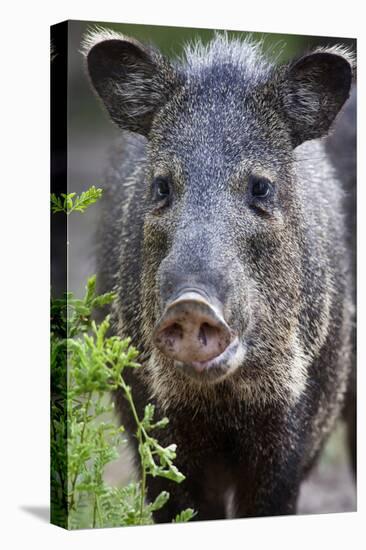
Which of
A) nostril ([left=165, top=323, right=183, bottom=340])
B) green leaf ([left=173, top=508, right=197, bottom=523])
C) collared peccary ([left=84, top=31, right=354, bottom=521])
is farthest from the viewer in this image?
green leaf ([left=173, top=508, right=197, bottom=523])

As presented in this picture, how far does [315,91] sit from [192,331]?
161cm

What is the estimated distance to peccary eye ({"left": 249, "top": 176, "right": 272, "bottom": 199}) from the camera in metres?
5.51

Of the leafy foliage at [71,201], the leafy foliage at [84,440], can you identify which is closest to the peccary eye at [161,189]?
the leafy foliage at [71,201]

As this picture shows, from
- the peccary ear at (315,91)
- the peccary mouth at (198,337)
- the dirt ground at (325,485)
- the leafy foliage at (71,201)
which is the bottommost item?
the dirt ground at (325,485)

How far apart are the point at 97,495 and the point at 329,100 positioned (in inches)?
86.5

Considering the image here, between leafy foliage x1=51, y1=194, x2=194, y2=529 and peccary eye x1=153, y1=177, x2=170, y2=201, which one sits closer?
leafy foliage x1=51, y1=194, x2=194, y2=529

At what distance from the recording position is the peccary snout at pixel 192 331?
15.7 feet

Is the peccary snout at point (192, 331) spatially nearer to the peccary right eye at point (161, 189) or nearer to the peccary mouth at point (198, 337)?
the peccary mouth at point (198, 337)

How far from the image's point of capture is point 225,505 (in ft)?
19.8

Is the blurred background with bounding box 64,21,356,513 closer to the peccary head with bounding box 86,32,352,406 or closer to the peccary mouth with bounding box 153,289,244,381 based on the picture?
the peccary head with bounding box 86,32,352,406

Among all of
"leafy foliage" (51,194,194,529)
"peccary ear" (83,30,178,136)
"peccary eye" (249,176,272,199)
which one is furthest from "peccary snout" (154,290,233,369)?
"peccary ear" (83,30,178,136)

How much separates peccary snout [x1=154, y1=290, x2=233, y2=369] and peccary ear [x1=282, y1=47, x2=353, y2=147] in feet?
4.27

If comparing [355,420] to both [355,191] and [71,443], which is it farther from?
[71,443]

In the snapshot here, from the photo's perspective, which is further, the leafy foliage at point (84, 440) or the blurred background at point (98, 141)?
the blurred background at point (98, 141)
